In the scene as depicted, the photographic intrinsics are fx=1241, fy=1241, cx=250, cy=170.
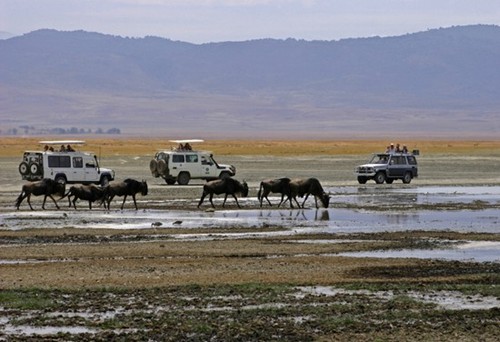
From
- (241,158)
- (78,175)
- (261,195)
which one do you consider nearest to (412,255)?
(261,195)

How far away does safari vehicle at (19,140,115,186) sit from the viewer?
45.4m

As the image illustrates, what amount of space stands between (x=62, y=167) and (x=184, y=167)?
5.58 metres

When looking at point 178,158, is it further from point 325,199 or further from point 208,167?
point 325,199

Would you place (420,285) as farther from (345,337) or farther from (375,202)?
(375,202)

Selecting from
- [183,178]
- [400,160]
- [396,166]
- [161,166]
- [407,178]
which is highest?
[400,160]

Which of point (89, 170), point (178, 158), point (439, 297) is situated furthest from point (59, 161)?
point (439, 297)

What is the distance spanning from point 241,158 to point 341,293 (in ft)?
203

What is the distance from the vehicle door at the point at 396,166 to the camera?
5103 centimetres

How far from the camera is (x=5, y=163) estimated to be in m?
67.2

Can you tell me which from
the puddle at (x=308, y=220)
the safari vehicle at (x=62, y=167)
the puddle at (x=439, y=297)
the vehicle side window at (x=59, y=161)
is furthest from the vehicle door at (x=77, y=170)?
the puddle at (x=439, y=297)

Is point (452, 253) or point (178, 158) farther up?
point (178, 158)

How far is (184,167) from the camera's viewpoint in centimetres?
4922

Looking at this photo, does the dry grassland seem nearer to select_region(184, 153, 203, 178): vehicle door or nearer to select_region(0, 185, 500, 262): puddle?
select_region(184, 153, 203, 178): vehicle door

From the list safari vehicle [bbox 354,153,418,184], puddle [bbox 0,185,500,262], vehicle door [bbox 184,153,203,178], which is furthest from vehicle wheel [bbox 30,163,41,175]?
safari vehicle [bbox 354,153,418,184]
